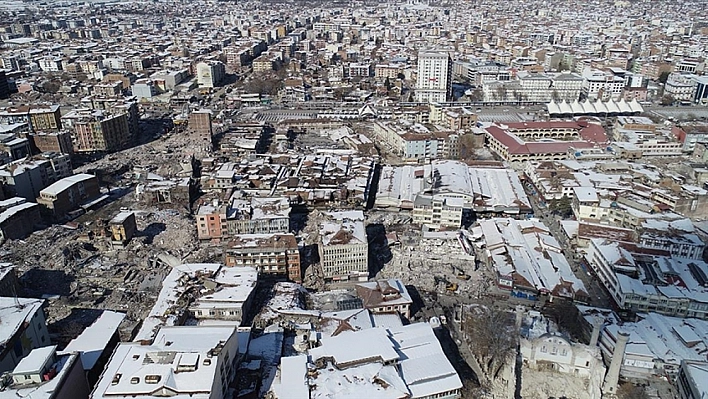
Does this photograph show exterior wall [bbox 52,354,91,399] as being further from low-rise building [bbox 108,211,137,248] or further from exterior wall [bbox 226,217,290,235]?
exterior wall [bbox 226,217,290,235]

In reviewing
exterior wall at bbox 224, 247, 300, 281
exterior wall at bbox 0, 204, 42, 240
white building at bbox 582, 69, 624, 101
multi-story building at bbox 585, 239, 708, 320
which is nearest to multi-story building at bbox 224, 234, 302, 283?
exterior wall at bbox 224, 247, 300, 281

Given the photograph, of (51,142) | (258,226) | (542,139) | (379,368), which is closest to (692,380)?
(379,368)

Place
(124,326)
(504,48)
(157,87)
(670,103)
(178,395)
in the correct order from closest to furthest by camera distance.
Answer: (178,395), (124,326), (670,103), (157,87), (504,48)

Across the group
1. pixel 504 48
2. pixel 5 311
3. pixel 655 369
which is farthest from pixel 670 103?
pixel 5 311

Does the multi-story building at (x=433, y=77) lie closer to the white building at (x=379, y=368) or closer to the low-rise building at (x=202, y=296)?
the low-rise building at (x=202, y=296)

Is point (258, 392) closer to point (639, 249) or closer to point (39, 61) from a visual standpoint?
point (639, 249)

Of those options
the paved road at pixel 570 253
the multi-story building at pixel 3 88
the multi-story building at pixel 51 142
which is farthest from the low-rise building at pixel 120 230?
the multi-story building at pixel 3 88

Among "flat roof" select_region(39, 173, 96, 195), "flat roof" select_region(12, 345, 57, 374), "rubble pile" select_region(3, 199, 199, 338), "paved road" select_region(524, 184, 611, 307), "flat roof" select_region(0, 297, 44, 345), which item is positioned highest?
"flat roof" select_region(12, 345, 57, 374)
